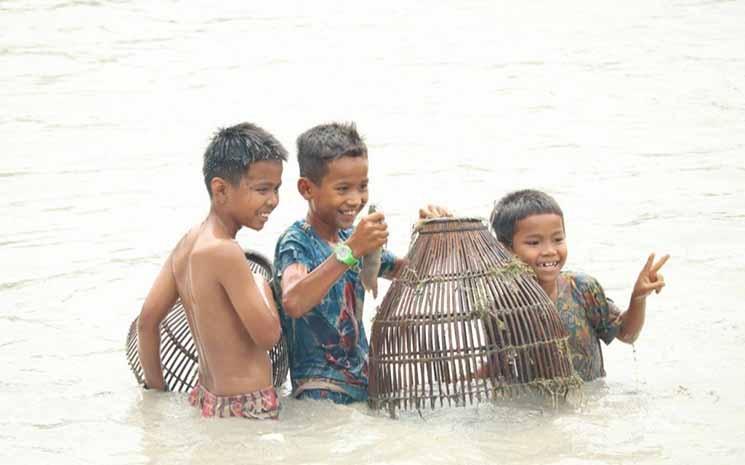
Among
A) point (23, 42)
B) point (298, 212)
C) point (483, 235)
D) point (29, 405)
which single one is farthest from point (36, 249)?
point (23, 42)

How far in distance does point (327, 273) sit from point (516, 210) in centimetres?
101

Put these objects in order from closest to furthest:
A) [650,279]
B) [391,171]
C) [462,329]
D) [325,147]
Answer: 1. [462,329]
2. [325,147]
3. [650,279]
4. [391,171]

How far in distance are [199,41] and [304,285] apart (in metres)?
8.88

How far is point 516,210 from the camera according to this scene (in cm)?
505

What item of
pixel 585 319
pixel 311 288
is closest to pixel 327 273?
pixel 311 288

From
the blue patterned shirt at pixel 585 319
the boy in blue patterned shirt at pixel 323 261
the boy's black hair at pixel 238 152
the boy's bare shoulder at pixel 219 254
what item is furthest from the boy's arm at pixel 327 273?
the blue patterned shirt at pixel 585 319

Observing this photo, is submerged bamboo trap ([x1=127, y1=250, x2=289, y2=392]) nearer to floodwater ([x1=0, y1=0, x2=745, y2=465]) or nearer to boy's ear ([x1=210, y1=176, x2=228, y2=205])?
floodwater ([x1=0, y1=0, x2=745, y2=465])

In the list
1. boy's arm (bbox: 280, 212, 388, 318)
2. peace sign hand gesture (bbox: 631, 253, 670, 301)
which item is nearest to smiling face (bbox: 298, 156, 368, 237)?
boy's arm (bbox: 280, 212, 388, 318)

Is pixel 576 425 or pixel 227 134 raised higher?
pixel 227 134

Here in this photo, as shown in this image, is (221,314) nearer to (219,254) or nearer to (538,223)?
(219,254)

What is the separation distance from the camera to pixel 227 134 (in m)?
4.63

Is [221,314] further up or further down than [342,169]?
further down

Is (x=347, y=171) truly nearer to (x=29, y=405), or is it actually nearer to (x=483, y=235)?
(x=483, y=235)

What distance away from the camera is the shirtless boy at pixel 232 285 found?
14.6ft
